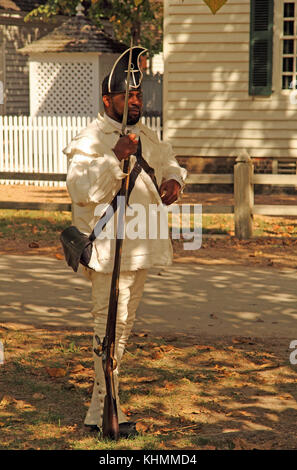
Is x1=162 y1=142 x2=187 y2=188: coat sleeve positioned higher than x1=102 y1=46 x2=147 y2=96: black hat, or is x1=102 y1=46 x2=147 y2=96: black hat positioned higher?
x1=102 y1=46 x2=147 y2=96: black hat

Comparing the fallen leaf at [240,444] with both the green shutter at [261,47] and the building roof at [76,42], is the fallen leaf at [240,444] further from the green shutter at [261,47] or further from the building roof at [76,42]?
the building roof at [76,42]

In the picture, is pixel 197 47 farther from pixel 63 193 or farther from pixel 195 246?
pixel 195 246

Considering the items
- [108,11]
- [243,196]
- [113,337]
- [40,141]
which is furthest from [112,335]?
[108,11]

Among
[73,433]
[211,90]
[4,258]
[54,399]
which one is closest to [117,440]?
[73,433]

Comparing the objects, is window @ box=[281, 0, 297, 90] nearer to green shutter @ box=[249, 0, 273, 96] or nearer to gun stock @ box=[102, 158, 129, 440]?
green shutter @ box=[249, 0, 273, 96]

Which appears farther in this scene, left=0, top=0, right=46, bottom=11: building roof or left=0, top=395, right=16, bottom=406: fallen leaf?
left=0, top=0, right=46, bottom=11: building roof

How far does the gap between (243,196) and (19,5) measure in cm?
1764

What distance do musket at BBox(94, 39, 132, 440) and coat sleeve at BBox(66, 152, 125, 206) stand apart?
76 millimetres

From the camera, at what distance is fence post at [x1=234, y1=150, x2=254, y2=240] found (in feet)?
39.4

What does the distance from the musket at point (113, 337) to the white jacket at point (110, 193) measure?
4.2 inches

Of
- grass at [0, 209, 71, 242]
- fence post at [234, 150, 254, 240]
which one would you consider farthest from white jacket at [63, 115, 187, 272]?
grass at [0, 209, 71, 242]

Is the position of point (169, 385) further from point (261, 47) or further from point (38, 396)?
point (261, 47)

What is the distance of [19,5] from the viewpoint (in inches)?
1081

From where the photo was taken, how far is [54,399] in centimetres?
588
